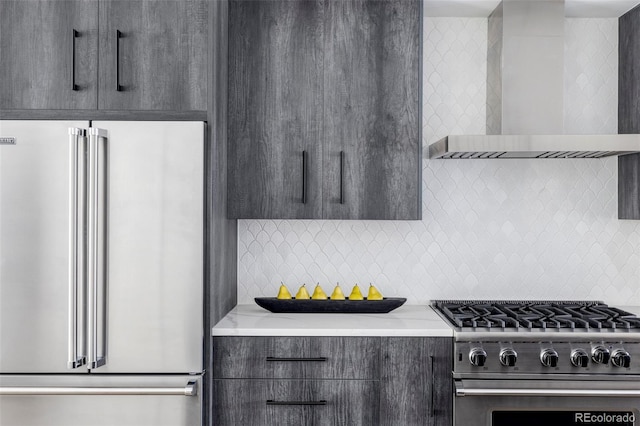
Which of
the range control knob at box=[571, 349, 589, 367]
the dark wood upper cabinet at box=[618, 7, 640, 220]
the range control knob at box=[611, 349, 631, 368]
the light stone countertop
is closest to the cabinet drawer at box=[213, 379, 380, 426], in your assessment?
the light stone countertop

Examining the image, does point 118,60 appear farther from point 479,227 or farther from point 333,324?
point 479,227

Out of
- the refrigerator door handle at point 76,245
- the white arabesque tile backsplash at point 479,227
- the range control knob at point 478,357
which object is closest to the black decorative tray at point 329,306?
the white arabesque tile backsplash at point 479,227

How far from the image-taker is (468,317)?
86.5 inches

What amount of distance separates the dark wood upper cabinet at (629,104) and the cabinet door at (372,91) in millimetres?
1046

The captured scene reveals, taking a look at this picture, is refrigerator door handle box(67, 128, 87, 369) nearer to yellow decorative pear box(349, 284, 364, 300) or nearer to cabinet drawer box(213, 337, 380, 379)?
cabinet drawer box(213, 337, 380, 379)

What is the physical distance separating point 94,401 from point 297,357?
0.76 m

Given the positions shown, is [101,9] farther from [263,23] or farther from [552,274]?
[552,274]

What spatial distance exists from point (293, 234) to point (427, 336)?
0.91 metres

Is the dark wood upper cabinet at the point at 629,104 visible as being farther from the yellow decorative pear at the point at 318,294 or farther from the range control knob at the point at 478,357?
the yellow decorative pear at the point at 318,294

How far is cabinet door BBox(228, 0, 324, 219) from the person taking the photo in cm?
236

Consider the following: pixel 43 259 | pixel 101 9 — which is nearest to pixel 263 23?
pixel 101 9

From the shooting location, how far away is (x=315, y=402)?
6.78 ft

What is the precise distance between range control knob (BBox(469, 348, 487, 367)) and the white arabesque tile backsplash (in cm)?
68

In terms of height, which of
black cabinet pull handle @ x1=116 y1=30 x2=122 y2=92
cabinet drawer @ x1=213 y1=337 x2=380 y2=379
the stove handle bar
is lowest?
the stove handle bar
